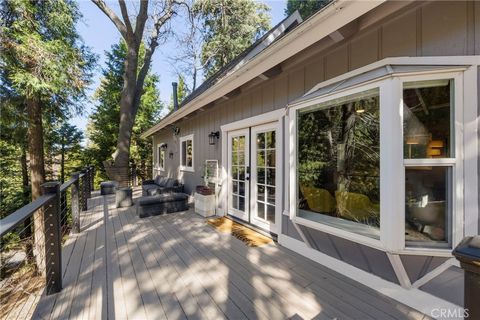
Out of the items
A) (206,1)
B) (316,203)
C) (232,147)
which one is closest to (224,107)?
(232,147)

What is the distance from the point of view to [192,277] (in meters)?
2.62

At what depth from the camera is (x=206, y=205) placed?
5.21 metres

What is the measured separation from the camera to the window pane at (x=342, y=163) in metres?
2.19

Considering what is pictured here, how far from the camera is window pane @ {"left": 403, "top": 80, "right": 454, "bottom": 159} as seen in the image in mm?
1913

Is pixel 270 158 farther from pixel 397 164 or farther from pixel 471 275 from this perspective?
pixel 471 275

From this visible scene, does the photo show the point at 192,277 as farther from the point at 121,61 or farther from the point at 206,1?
the point at 121,61

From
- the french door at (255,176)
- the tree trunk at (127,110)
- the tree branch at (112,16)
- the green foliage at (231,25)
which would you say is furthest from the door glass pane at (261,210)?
the green foliage at (231,25)

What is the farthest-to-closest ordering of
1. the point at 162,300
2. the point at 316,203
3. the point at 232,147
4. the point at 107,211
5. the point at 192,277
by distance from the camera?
the point at 107,211 < the point at 232,147 < the point at 316,203 < the point at 192,277 < the point at 162,300

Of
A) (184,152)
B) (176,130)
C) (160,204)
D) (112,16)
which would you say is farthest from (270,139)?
(112,16)

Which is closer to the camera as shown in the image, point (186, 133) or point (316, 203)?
point (316, 203)

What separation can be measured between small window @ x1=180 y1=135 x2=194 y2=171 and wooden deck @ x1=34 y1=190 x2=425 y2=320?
3559 millimetres

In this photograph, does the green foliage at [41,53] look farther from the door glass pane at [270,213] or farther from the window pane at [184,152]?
→ the door glass pane at [270,213]

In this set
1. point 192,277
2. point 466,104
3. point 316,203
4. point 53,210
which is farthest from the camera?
point 316,203

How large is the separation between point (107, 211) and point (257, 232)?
13.3 feet
